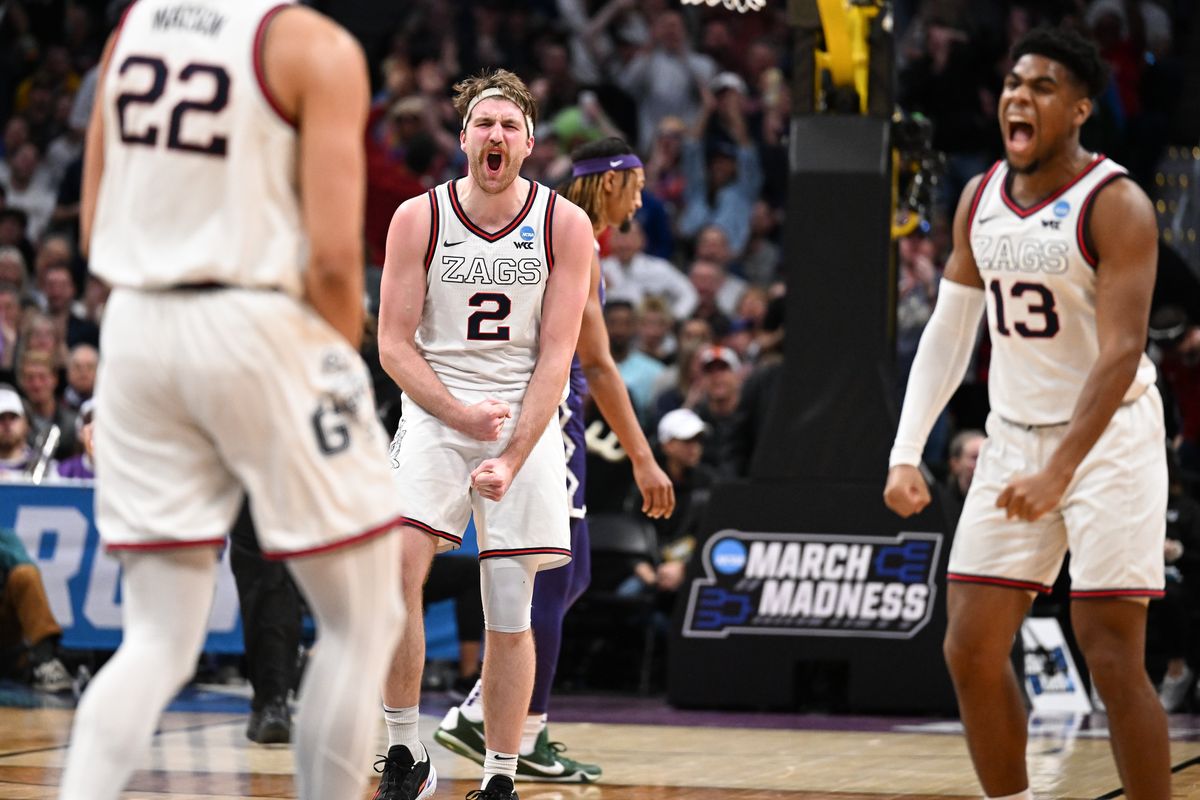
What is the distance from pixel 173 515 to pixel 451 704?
18.2 feet

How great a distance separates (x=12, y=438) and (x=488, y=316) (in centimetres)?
572

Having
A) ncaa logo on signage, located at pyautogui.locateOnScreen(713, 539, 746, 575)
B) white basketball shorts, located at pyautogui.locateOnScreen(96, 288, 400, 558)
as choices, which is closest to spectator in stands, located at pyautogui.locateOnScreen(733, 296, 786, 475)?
ncaa logo on signage, located at pyautogui.locateOnScreen(713, 539, 746, 575)

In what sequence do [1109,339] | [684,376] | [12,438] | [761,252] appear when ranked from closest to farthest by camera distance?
[1109,339] → [12,438] → [684,376] → [761,252]

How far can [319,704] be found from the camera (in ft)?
12.8

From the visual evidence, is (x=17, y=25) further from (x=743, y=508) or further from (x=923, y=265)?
(x=743, y=508)

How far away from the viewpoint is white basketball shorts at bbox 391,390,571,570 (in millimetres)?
5668

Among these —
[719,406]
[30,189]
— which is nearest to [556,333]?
[719,406]

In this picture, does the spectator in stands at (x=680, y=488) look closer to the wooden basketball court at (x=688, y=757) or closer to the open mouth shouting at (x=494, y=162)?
the wooden basketball court at (x=688, y=757)

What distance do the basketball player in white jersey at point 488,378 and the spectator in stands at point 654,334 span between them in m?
6.62

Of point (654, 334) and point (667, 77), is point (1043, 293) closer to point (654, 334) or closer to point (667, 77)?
point (654, 334)

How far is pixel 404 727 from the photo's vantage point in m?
5.77

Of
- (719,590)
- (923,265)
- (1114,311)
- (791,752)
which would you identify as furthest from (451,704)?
(1114,311)

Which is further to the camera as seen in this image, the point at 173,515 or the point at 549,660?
the point at 549,660

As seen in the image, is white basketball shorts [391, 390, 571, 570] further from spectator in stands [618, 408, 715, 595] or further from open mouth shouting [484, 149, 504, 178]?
spectator in stands [618, 408, 715, 595]
